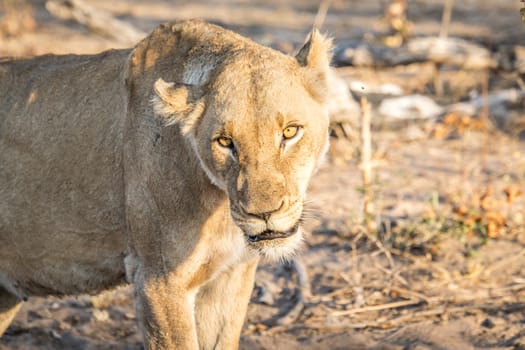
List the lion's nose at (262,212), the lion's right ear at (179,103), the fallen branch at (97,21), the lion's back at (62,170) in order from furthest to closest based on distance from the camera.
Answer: the fallen branch at (97,21) < the lion's back at (62,170) < the lion's right ear at (179,103) < the lion's nose at (262,212)

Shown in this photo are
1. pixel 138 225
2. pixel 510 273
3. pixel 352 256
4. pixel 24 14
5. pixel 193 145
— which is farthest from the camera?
pixel 24 14

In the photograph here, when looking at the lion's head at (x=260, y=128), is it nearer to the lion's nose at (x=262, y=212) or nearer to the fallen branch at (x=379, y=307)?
the lion's nose at (x=262, y=212)

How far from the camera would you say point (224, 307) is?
4430 mm

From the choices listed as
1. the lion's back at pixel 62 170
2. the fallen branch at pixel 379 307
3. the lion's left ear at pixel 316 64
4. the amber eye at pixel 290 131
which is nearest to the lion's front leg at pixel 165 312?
the lion's back at pixel 62 170

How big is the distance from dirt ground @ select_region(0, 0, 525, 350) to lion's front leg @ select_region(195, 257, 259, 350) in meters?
0.66

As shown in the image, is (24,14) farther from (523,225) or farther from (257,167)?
(257,167)

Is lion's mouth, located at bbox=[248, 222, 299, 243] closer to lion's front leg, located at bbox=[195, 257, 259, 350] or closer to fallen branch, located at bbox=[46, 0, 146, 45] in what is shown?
lion's front leg, located at bbox=[195, 257, 259, 350]

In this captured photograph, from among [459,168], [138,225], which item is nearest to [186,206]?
[138,225]

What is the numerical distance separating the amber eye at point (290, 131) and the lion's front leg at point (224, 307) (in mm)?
1003

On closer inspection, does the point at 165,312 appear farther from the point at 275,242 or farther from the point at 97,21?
the point at 97,21

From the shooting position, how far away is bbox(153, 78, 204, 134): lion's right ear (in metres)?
3.64

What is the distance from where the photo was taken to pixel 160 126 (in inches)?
156

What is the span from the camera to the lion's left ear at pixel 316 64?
3.73m

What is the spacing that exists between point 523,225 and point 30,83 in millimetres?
3603
